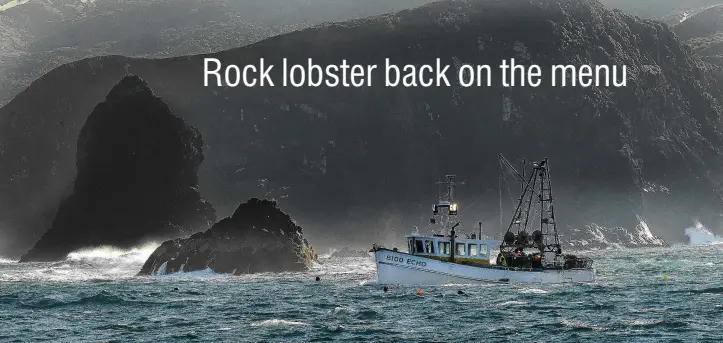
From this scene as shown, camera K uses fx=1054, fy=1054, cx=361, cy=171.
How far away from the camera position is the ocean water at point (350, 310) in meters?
63.0

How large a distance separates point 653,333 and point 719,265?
71.5 m

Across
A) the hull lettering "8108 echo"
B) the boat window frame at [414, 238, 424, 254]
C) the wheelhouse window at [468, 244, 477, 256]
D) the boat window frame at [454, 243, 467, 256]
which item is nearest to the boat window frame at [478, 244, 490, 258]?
the wheelhouse window at [468, 244, 477, 256]

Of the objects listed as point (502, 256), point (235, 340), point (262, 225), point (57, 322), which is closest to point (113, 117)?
point (262, 225)

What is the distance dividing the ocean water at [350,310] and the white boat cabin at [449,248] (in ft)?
13.7

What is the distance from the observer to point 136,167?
185 metres

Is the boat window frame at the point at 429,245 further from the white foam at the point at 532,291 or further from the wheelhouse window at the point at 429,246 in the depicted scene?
the white foam at the point at 532,291

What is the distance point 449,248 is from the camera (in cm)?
9900

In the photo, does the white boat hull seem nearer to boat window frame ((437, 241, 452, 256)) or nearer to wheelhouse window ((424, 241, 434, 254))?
boat window frame ((437, 241, 452, 256))

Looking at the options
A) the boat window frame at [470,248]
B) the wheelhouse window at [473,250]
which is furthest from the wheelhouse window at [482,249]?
the wheelhouse window at [473,250]

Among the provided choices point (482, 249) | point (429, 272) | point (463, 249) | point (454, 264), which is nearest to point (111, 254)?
point (429, 272)

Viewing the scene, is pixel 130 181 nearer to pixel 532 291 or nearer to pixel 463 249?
pixel 463 249

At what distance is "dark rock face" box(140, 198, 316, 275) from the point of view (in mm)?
121938

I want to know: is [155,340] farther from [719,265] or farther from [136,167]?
[136,167]

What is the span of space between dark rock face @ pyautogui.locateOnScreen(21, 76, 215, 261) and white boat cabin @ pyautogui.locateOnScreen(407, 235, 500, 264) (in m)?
77.8
